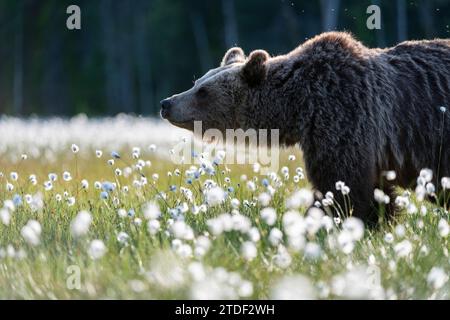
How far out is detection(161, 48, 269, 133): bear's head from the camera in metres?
6.95

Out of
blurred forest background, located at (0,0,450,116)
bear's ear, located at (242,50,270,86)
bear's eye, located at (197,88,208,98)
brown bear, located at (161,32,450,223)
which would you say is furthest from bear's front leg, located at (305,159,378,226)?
blurred forest background, located at (0,0,450,116)

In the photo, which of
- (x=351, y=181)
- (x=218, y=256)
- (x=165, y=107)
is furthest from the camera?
(x=165, y=107)

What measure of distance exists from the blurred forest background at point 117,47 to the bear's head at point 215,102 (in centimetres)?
3415

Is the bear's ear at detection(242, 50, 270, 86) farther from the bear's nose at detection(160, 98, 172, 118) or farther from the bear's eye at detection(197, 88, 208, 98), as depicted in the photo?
the bear's nose at detection(160, 98, 172, 118)

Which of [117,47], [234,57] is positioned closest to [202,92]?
[234,57]

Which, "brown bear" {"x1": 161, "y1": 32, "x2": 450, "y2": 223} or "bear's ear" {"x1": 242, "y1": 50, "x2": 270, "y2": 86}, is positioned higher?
"bear's ear" {"x1": 242, "y1": 50, "x2": 270, "y2": 86}

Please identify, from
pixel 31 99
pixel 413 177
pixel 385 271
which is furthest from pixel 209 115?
pixel 31 99

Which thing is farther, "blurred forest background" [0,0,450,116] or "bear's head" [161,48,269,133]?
"blurred forest background" [0,0,450,116]

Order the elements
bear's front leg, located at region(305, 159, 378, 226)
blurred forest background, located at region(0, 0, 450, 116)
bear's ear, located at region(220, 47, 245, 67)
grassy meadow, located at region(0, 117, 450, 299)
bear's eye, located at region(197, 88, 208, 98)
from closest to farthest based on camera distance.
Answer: grassy meadow, located at region(0, 117, 450, 299), bear's front leg, located at region(305, 159, 378, 226), bear's eye, located at region(197, 88, 208, 98), bear's ear, located at region(220, 47, 245, 67), blurred forest background, located at region(0, 0, 450, 116)

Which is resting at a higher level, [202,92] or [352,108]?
[202,92]

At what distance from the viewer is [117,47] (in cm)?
4503

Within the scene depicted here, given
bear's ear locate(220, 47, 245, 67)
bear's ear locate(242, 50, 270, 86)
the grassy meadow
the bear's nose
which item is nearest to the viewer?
the grassy meadow

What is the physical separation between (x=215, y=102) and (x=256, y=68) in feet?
1.62

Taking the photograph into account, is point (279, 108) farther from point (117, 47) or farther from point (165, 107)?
point (117, 47)
